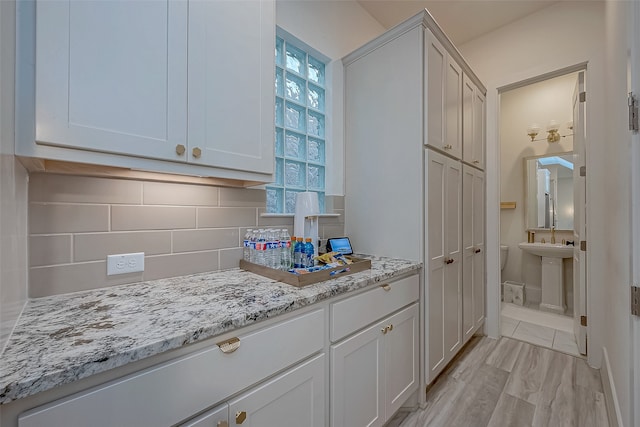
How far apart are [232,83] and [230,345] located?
1010 mm

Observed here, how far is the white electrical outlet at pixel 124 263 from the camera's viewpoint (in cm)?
107

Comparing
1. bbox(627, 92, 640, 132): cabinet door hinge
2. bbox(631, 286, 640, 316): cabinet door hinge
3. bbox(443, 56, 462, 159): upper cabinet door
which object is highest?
bbox(443, 56, 462, 159): upper cabinet door

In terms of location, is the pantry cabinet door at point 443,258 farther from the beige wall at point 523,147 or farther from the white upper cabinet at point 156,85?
the beige wall at point 523,147

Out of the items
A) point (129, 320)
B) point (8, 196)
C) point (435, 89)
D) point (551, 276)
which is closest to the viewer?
point (8, 196)

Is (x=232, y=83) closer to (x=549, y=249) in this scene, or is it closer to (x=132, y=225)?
(x=132, y=225)

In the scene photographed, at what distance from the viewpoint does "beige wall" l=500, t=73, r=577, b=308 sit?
3.43 m

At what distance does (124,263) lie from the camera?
1.10 metres

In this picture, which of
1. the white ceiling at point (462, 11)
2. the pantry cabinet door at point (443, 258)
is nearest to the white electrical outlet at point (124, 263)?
the pantry cabinet door at point (443, 258)

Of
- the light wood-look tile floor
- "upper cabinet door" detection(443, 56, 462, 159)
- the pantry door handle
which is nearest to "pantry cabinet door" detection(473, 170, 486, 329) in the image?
the light wood-look tile floor

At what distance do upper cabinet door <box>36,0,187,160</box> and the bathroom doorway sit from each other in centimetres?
341

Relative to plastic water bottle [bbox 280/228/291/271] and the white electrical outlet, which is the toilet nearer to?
plastic water bottle [bbox 280/228/291/271]

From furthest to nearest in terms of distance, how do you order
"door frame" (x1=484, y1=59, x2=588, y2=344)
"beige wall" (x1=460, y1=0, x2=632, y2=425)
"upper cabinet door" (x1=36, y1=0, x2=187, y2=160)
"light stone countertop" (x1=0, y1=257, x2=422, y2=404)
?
"door frame" (x1=484, y1=59, x2=588, y2=344)
"beige wall" (x1=460, y1=0, x2=632, y2=425)
"upper cabinet door" (x1=36, y1=0, x2=187, y2=160)
"light stone countertop" (x1=0, y1=257, x2=422, y2=404)

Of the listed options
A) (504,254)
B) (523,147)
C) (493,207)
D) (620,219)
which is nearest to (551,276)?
(504,254)

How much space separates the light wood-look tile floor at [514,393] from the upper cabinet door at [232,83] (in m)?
1.73
